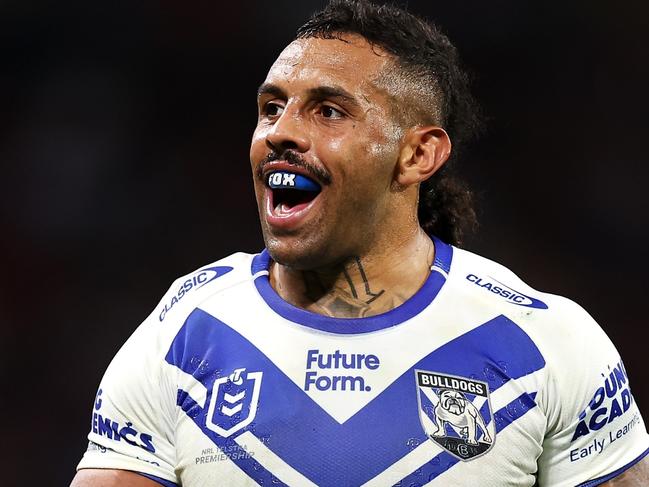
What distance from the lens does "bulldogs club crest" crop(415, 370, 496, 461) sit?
2.38 meters

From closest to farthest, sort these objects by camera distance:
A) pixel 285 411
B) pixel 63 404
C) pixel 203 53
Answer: pixel 285 411
pixel 63 404
pixel 203 53

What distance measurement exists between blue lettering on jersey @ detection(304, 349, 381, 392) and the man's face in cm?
24

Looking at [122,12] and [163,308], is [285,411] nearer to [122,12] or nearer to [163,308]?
[163,308]

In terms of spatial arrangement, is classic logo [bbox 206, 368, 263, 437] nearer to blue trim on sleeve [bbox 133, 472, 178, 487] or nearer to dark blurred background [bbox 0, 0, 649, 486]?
blue trim on sleeve [bbox 133, 472, 178, 487]

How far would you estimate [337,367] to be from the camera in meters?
2.45

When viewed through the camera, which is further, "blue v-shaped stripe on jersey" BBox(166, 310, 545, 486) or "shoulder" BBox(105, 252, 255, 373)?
"shoulder" BBox(105, 252, 255, 373)

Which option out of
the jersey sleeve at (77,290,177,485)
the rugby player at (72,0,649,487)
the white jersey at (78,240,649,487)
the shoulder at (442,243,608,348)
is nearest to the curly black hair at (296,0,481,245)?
the rugby player at (72,0,649,487)

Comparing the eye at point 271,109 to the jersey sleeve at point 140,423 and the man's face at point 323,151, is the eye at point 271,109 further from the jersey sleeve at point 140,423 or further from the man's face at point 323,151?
the jersey sleeve at point 140,423

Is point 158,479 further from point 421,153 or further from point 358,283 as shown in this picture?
point 421,153

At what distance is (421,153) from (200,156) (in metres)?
2.90

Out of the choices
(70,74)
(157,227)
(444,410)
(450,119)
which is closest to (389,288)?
(444,410)

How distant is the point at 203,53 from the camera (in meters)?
5.51

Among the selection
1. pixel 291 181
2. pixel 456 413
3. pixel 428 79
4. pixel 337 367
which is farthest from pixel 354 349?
pixel 428 79

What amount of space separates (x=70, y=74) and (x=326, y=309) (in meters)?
3.25
